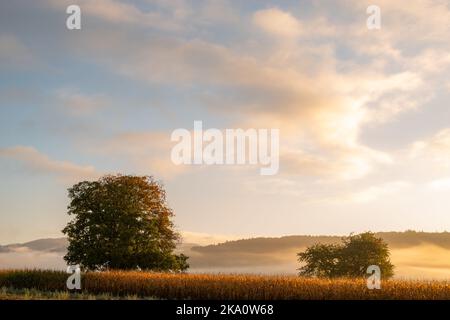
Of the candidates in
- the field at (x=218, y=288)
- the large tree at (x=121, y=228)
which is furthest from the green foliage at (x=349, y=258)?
the field at (x=218, y=288)

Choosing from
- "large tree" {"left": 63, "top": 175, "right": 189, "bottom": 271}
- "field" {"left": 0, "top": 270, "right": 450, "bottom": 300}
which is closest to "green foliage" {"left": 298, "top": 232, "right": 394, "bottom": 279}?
"large tree" {"left": 63, "top": 175, "right": 189, "bottom": 271}

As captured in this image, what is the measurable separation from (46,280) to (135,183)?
718 inches

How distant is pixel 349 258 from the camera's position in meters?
79.0

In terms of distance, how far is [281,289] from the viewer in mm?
38094

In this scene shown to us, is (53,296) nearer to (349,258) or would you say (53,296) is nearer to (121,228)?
(121,228)

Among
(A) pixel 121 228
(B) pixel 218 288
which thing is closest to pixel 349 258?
(A) pixel 121 228

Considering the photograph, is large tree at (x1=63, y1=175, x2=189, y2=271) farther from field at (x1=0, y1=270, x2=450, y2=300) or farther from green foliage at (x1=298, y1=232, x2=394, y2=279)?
green foliage at (x1=298, y1=232, x2=394, y2=279)

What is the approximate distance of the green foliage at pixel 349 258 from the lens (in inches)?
3063

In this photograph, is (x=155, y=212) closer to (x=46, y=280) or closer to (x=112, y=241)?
(x=112, y=241)

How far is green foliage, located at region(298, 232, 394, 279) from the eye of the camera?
255 feet

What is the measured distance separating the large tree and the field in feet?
39.1

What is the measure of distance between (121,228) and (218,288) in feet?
72.6

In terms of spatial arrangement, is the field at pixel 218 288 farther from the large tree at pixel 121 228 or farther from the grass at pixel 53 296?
the large tree at pixel 121 228
